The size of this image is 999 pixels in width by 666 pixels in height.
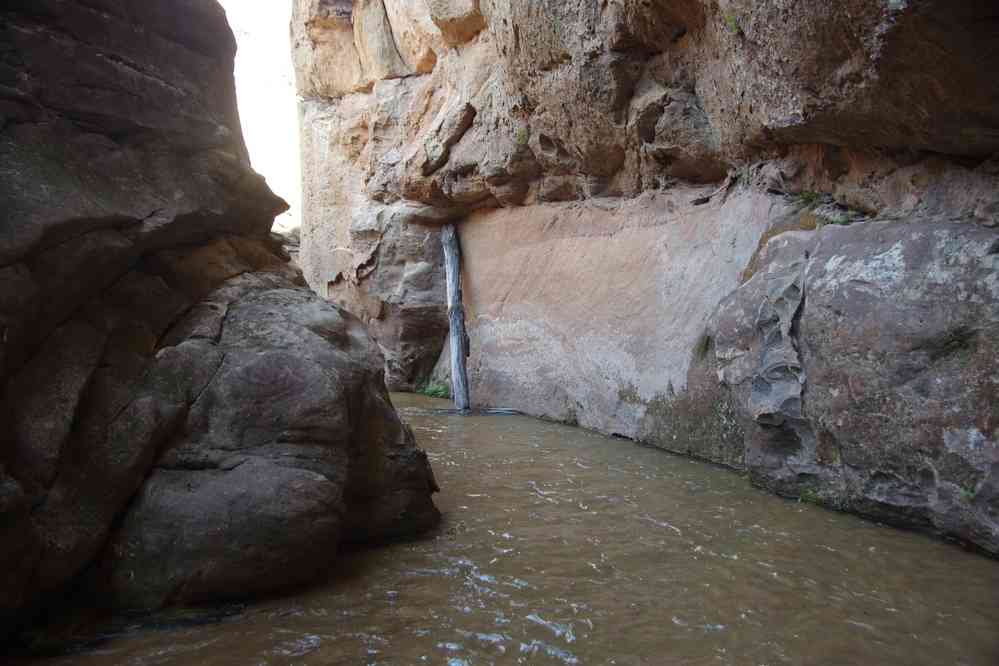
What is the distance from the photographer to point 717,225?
5383 millimetres

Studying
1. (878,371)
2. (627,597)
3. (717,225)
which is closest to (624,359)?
(717,225)

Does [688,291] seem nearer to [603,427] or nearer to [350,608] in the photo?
[603,427]

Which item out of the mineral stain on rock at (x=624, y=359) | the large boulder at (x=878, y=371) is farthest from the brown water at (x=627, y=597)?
the large boulder at (x=878, y=371)

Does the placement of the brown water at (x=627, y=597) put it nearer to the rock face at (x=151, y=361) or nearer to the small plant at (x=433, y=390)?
the rock face at (x=151, y=361)

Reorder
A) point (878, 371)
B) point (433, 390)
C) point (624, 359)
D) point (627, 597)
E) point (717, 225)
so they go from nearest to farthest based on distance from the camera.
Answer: point (627, 597) → point (878, 371) → point (717, 225) → point (624, 359) → point (433, 390)

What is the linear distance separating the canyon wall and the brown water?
1.72 feet

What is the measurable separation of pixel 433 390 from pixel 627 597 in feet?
22.4

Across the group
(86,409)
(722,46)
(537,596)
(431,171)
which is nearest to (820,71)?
(722,46)

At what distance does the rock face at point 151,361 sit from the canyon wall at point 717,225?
2.36 m

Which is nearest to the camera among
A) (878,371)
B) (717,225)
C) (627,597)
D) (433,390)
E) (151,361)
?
(627,597)

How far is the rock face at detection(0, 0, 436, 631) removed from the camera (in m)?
2.38

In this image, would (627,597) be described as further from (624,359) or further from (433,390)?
(433,390)

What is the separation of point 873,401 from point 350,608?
2733 millimetres

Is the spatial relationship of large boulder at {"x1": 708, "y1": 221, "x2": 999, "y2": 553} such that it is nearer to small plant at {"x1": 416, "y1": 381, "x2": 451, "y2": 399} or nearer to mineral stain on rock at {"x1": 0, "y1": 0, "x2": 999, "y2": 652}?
mineral stain on rock at {"x1": 0, "y1": 0, "x2": 999, "y2": 652}
